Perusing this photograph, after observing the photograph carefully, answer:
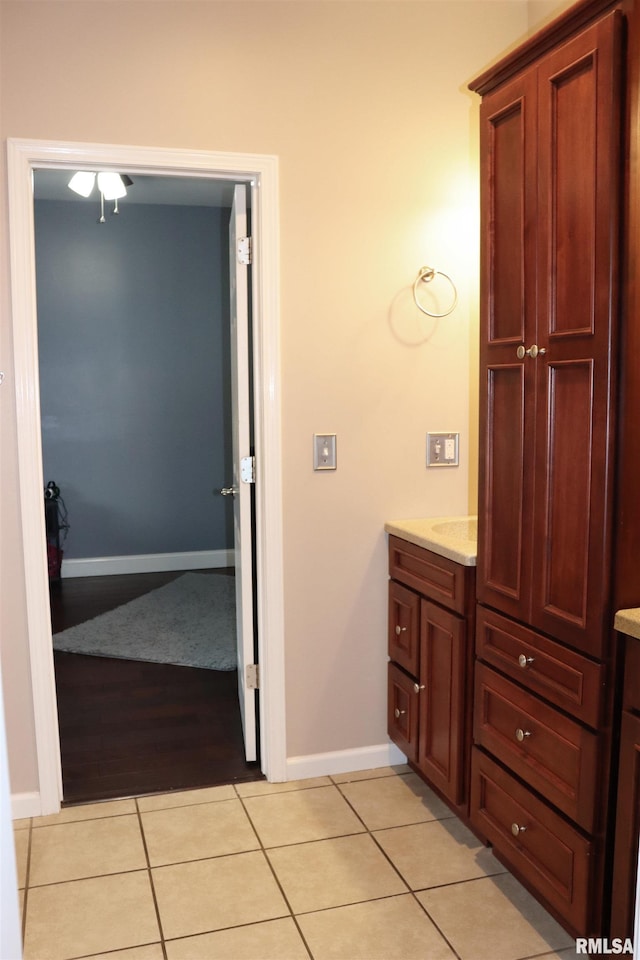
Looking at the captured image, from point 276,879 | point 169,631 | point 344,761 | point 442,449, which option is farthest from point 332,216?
point 169,631

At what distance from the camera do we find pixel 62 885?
2.23m

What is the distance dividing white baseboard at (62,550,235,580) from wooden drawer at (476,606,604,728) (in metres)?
4.09

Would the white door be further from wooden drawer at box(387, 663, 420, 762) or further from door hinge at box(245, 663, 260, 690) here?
wooden drawer at box(387, 663, 420, 762)

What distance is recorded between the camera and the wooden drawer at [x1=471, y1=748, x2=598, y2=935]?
5.90 ft

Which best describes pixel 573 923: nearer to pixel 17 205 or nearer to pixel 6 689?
pixel 6 689

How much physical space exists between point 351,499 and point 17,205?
4.68 ft

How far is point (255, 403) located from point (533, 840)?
5.15ft

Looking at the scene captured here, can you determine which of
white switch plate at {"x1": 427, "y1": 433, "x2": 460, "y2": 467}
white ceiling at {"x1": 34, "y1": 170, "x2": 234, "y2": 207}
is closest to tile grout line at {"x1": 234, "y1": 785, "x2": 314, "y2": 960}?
white switch plate at {"x1": 427, "y1": 433, "x2": 460, "y2": 467}

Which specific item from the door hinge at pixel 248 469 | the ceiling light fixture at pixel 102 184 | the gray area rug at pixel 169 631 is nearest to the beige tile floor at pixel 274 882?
the door hinge at pixel 248 469

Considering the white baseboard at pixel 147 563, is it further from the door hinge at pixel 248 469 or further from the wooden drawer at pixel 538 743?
the wooden drawer at pixel 538 743

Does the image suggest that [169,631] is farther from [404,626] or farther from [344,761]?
[404,626]

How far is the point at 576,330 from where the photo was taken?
5.80 feet

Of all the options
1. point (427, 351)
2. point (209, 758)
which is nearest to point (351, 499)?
point (427, 351)

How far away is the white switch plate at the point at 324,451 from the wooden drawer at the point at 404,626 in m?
0.48
